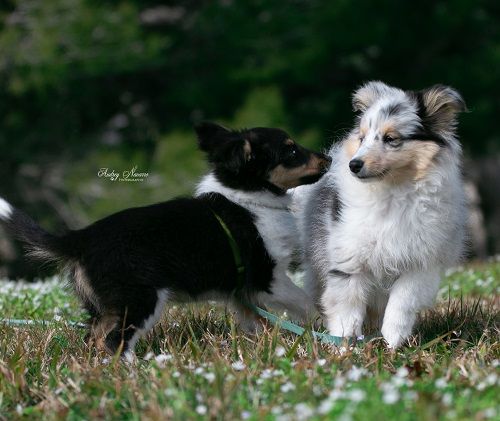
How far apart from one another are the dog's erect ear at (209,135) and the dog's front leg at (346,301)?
116 cm

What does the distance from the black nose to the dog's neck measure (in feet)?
2.47

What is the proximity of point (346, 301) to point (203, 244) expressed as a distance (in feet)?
3.13

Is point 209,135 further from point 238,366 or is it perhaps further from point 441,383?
point 441,383

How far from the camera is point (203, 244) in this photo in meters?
5.29

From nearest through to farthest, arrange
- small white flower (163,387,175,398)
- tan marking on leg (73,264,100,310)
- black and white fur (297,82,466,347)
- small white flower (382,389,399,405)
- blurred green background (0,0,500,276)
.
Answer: small white flower (382,389,399,405)
small white flower (163,387,175,398)
tan marking on leg (73,264,100,310)
black and white fur (297,82,466,347)
blurred green background (0,0,500,276)

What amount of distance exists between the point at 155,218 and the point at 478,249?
1312cm

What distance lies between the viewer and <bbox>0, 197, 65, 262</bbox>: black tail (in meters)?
5.14

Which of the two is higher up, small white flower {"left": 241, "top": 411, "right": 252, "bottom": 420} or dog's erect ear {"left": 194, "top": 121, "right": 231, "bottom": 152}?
dog's erect ear {"left": 194, "top": 121, "right": 231, "bottom": 152}

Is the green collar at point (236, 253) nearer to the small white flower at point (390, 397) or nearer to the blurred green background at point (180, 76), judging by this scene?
the small white flower at point (390, 397)

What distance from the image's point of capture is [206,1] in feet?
56.2

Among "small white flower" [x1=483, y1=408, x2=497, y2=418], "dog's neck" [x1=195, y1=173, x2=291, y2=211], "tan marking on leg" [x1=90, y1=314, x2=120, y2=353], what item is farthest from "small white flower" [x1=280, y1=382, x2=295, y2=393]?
"dog's neck" [x1=195, y1=173, x2=291, y2=211]

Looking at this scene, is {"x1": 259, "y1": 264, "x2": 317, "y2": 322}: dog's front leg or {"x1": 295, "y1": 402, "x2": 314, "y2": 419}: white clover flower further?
{"x1": 259, "y1": 264, "x2": 317, "y2": 322}: dog's front leg

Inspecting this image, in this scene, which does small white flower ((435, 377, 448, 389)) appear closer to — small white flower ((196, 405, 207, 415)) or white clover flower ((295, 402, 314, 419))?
white clover flower ((295, 402, 314, 419))

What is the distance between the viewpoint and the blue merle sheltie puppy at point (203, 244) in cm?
497
